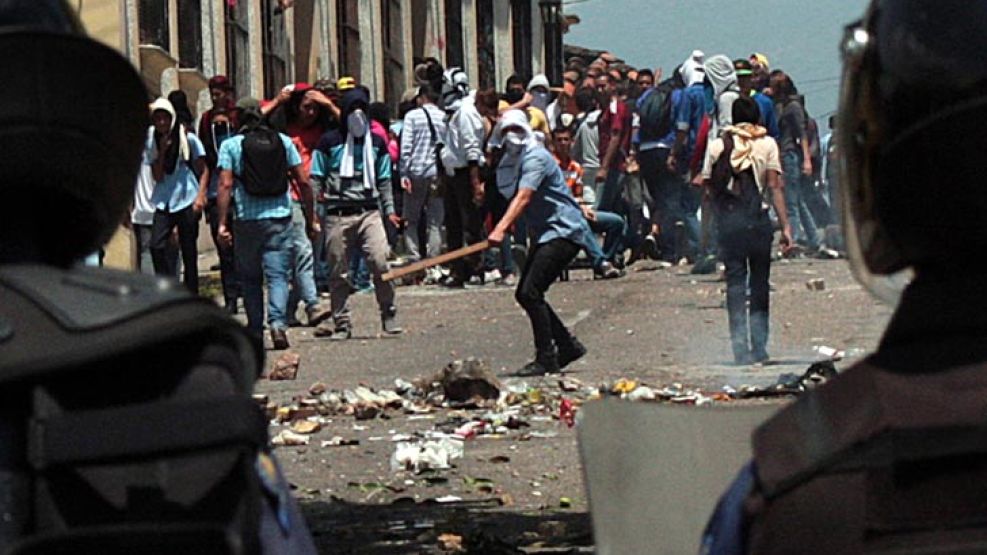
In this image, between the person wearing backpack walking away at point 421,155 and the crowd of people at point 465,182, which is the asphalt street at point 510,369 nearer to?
the crowd of people at point 465,182

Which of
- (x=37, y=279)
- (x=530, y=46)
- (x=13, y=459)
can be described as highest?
(x=37, y=279)

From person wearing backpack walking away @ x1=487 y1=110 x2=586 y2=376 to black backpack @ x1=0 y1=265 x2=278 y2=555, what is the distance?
10.6 meters

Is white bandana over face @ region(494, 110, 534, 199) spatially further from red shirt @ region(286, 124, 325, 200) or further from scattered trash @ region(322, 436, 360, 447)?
scattered trash @ region(322, 436, 360, 447)

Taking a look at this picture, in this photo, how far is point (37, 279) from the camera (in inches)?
85.0

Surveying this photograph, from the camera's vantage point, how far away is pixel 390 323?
51.3 feet

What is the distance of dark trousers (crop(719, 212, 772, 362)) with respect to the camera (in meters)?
13.4

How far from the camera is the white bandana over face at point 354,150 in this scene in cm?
1553

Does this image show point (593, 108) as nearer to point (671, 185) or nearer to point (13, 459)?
point (671, 185)

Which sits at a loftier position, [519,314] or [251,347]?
[251,347]

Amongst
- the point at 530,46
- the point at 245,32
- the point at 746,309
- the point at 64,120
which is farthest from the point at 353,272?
the point at 530,46

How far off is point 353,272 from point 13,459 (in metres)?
16.1

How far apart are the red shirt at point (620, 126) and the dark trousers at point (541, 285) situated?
8847 millimetres

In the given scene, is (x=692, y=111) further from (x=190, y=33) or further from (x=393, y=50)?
(x=393, y=50)

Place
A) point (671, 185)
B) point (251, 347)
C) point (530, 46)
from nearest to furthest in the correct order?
point (251, 347) → point (671, 185) → point (530, 46)
